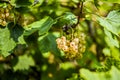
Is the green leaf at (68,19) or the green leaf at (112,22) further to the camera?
the green leaf at (68,19)

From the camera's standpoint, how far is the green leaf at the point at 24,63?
103 inches

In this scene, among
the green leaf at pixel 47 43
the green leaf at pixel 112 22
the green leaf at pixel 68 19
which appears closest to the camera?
the green leaf at pixel 112 22

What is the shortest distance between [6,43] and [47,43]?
1.17ft

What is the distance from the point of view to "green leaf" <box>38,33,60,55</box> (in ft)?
7.20

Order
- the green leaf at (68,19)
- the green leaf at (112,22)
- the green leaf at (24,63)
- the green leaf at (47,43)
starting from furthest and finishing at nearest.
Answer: the green leaf at (24,63) < the green leaf at (47,43) < the green leaf at (68,19) < the green leaf at (112,22)

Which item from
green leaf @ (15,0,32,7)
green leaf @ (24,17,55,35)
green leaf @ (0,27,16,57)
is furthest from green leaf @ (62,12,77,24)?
green leaf @ (0,27,16,57)

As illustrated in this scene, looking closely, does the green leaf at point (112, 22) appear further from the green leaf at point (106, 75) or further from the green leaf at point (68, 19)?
the green leaf at point (106, 75)

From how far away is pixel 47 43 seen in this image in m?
2.23

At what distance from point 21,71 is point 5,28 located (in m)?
0.68

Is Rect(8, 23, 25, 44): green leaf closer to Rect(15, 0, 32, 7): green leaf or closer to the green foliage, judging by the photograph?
the green foliage

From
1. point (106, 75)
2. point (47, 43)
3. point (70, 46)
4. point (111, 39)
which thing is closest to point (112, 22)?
point (111, 39)

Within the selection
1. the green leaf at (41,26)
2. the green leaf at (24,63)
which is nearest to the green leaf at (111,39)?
the green leaf at (41,26)

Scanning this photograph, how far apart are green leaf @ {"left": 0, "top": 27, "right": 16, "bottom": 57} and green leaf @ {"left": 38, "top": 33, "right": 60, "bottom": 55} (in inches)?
10.5

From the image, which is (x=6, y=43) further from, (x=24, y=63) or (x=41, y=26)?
(x=24, y=63)
